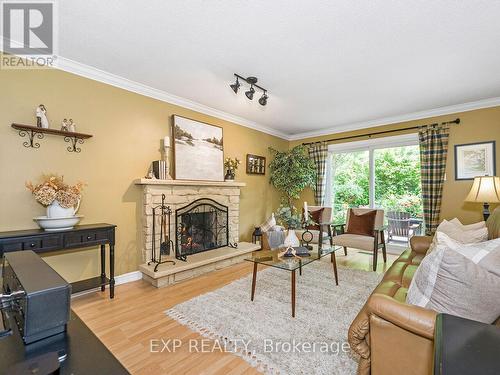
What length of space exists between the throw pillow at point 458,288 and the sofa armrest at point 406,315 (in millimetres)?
109

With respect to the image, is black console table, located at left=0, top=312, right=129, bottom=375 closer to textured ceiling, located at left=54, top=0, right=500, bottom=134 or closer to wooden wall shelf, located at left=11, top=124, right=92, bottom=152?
textured ceiling, located at left=54, top=0, right=500, bottom=134

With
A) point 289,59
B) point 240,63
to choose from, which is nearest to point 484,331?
point 289,59

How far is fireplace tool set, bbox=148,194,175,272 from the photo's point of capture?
127 inches

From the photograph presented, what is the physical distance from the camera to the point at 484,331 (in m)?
0.88

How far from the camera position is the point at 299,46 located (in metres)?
2.33

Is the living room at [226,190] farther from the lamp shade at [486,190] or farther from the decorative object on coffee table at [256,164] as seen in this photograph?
the decorative object on coffee table at [256,164]

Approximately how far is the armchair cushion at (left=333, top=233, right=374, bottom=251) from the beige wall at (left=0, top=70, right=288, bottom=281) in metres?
2.91

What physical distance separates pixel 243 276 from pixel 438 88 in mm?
3604

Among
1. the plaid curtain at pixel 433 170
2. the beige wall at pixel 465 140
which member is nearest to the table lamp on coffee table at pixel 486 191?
the beige wall at pixel 465 140

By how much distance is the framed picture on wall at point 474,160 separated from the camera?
11.9ft

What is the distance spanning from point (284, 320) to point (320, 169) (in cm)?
372

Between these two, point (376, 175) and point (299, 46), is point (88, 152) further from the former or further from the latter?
point (376, 175)

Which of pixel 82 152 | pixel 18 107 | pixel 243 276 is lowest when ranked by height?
pixel 243 276

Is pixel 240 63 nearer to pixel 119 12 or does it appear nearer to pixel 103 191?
pixel 119 12
